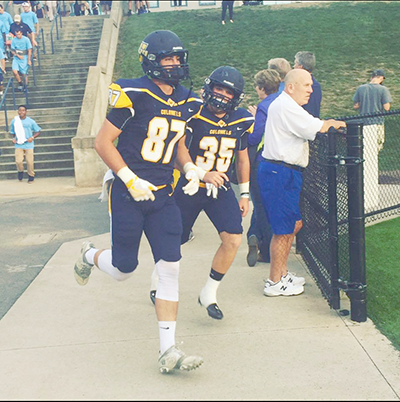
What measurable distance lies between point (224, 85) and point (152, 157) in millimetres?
1015

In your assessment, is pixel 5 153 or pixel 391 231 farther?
pixel 5 153

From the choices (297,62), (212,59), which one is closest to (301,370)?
(297,62)

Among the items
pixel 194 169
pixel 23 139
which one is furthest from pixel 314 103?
pixel 23 139

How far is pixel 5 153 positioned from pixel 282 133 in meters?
12.6

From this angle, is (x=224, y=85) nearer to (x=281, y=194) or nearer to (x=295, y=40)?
(x=281, y=194)

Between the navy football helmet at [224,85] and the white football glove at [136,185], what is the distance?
1196mm

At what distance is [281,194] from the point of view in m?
5.90

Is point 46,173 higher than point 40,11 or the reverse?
the reverse

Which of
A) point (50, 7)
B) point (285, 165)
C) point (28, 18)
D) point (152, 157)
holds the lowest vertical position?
point (285, 165)

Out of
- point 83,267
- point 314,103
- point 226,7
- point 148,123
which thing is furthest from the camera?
point 226,7

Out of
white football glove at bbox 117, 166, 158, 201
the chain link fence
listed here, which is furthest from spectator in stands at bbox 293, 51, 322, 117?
white football glove at bbox 117, 166, 158, 201

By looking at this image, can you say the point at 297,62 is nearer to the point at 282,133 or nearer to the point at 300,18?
the point at 282,133

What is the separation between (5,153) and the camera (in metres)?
17.0

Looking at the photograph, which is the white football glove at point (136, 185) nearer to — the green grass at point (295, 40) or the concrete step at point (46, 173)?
the concrete step at point (46, 173)
